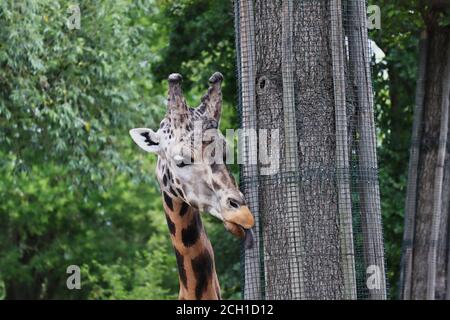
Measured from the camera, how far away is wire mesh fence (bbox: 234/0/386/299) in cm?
757

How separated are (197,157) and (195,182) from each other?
A: 16 cm

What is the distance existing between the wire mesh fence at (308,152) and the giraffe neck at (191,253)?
262 millimetres

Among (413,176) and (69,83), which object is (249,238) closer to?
(413,176)

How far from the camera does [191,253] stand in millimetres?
7746

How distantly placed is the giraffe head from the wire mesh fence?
411 millimetres

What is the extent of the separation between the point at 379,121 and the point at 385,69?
87 cm

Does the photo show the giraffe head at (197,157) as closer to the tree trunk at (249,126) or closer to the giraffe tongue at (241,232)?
the giraffe tongue at (241,232)

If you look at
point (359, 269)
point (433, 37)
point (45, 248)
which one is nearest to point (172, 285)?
point (45, 248)

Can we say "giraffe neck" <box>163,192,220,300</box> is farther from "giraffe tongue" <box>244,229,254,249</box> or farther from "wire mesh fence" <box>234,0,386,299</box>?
"giraffe tongue" <box>244,229,254,249</box>

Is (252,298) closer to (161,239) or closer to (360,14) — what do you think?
(360,14)

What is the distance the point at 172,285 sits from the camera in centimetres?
2788

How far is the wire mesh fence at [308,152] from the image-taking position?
7.57 meters

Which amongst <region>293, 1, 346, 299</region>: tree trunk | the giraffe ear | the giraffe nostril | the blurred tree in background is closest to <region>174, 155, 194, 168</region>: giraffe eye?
the giraffe ear

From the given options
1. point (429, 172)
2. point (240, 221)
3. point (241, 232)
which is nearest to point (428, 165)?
point (429, 172)
